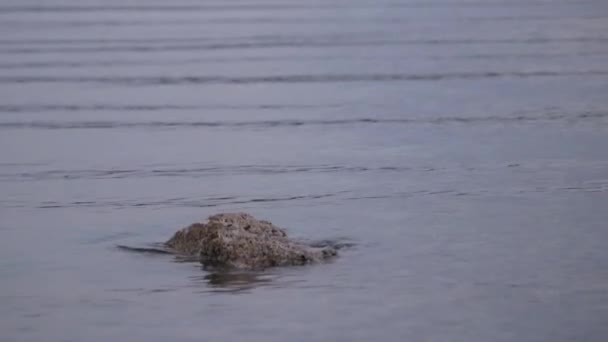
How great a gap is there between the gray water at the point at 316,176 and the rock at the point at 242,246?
254 mm

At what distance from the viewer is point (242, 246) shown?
13.8 metres

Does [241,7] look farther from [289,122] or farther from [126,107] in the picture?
[289,122]

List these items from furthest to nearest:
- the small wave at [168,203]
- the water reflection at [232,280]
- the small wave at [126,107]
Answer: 1. the small wave at [126,107]
2. the small wave at [168,203]
3. the water reflection at [232,280]

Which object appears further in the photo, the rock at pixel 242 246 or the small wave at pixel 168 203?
the small wave at pixel 168 203

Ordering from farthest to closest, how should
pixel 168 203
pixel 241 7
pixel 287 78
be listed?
pixel 241 7, pixel 287 78, pixel 168 203

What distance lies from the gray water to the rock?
0.25 metres

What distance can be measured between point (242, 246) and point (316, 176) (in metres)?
4.90

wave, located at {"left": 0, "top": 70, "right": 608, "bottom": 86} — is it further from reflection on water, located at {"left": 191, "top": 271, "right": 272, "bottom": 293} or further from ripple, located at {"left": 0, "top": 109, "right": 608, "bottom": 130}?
reflection on water, located at {"left": 191, "top": 271, "right": 272, "bottom": 293}

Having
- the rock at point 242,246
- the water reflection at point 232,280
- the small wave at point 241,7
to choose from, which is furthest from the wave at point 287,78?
the small wave at point 241,7

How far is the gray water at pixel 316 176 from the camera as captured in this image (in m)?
12.5

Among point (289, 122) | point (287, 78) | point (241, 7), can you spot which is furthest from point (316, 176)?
point (241, 7)

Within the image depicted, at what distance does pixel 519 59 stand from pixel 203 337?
18.7 m

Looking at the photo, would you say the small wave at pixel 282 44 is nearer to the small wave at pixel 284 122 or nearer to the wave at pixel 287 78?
the wave at pixel 287 78

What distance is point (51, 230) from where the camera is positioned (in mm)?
15664
